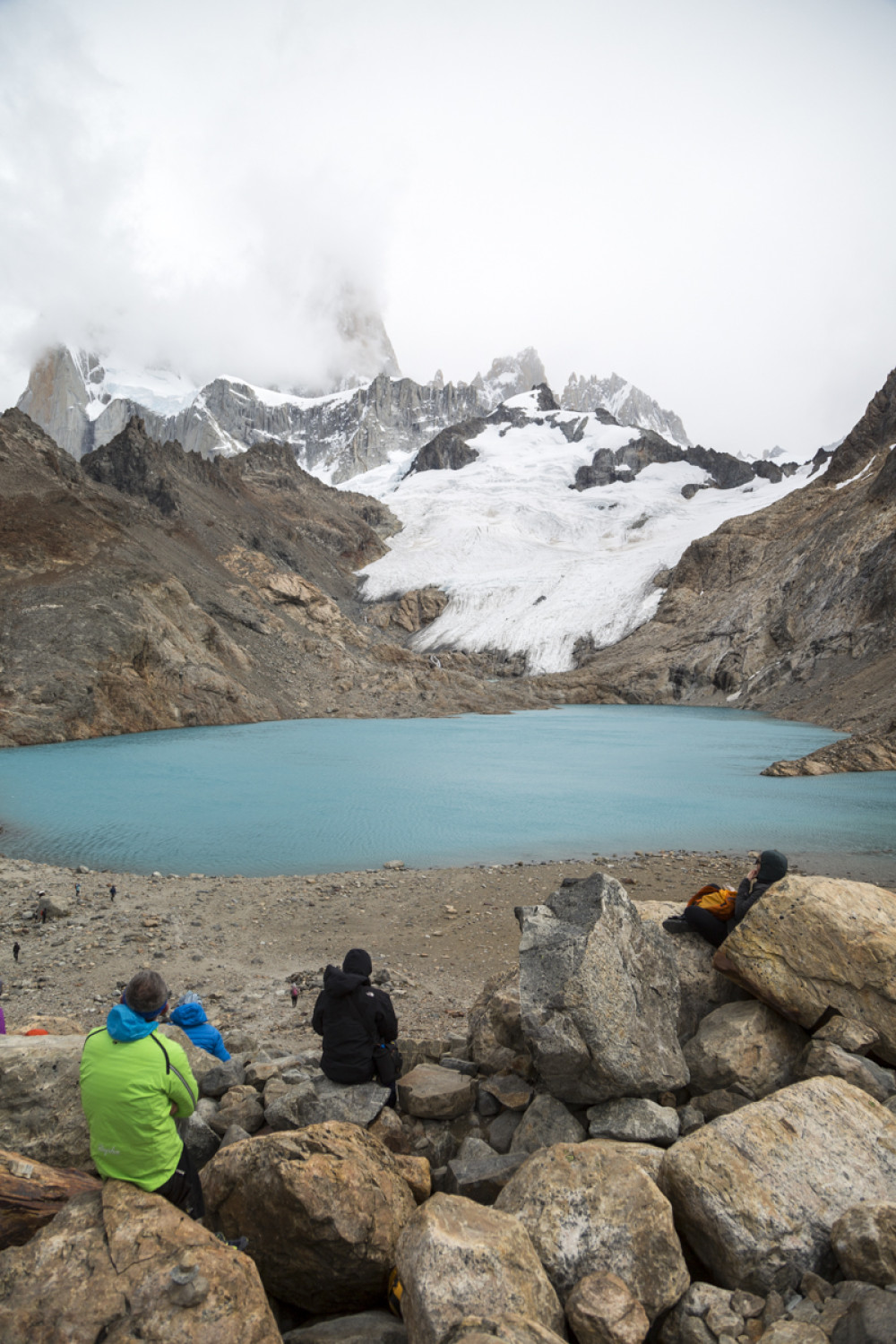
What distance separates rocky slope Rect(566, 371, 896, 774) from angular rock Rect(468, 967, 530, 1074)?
918 inches

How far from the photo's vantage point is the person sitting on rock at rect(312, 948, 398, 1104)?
442 centimetres

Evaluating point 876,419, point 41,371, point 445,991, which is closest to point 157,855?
point 445,991

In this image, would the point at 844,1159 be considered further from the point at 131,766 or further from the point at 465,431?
the point at 465,431

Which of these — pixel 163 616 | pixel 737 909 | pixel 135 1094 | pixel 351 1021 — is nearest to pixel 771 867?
pixel 737 909

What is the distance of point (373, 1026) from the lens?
14.9 ft

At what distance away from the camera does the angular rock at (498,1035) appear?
4891 millimetres

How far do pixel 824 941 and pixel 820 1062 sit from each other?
2.45 feet

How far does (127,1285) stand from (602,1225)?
203 centimetres

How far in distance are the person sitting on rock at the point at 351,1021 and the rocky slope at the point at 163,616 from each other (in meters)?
29.9

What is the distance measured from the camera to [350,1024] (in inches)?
177

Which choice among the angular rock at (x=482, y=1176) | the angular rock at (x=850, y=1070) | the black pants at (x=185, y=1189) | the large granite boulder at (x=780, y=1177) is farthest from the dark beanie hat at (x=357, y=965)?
the angular rock at (x=850, y=1070)

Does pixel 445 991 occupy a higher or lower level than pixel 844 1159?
lower

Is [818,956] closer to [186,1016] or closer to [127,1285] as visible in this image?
[127,1285]

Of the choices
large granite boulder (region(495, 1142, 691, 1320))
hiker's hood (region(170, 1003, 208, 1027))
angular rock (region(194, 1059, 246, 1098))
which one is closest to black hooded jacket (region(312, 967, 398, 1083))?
angular rock (region(194, 1059, 246, 1098))
